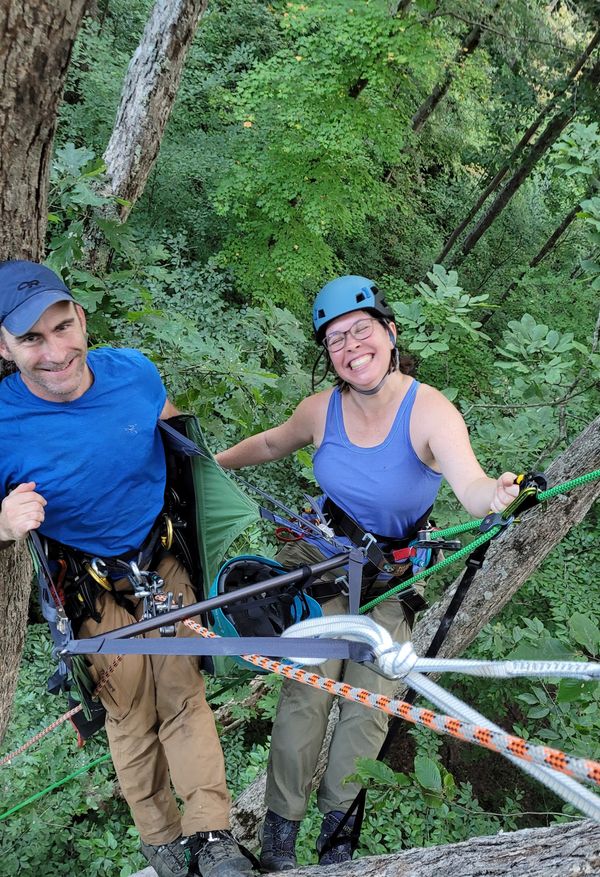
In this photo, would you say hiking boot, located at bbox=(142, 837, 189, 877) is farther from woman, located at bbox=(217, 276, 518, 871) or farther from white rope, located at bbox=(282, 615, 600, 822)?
white rope, located at bbox=(282, 615, 600, 822)

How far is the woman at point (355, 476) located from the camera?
2.20 metres

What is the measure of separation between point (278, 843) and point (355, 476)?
1295 mm

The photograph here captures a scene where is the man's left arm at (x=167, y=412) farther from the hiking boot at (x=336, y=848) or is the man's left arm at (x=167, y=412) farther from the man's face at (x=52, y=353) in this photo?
the hiking boot at (x=336, y=848)

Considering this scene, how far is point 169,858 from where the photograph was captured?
6.73 feet

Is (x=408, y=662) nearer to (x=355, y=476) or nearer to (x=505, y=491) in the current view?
(x=505, y=491)

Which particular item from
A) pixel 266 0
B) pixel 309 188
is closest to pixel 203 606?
pixel 309 188

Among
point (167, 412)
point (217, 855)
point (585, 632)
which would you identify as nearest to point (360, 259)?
point (167, 412)

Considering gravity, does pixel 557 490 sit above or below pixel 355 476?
above

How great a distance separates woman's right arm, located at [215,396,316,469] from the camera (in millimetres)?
2527

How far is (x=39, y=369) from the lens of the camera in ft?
6.42

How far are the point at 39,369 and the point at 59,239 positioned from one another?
1192 mm


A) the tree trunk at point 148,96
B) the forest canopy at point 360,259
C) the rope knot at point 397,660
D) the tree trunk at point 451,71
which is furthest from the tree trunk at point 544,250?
the rope knot at point 397,660

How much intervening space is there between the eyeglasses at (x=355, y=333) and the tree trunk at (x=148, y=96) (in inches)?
125

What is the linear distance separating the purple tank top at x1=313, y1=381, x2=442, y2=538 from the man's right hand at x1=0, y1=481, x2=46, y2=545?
994mm
